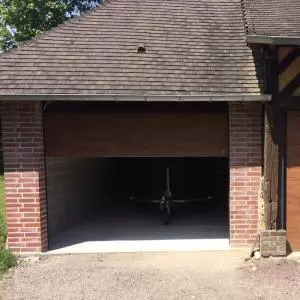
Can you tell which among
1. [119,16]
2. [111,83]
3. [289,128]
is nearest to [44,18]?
[119,16]

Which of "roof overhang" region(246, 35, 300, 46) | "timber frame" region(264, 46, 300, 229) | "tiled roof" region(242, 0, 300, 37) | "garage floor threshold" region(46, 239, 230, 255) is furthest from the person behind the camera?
"garage floor threshold" region(46, 239, 230, 255)

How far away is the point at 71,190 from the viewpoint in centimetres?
927

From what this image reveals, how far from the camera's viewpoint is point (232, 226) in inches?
287

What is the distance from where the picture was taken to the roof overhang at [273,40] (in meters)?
6.03

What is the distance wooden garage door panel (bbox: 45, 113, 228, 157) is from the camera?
24.3 ft

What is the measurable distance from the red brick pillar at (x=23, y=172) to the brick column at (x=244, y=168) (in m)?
3.20

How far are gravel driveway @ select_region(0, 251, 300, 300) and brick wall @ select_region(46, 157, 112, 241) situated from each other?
4.85 ft

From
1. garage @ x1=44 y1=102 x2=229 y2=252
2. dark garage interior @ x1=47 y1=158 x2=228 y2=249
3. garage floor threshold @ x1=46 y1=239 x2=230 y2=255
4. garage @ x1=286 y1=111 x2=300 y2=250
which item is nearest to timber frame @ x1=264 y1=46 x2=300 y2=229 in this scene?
garage @ x1=286 y1=111 x2=300 y2=250

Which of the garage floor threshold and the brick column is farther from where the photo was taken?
the garage floor threshold

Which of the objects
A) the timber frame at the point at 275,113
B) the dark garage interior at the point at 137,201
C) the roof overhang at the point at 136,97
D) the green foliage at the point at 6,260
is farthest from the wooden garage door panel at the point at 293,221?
the green foliage at the point at 6,260

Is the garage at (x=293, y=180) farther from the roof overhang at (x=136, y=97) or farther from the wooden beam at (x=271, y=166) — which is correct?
the roof overhang at (x=136, y=97)

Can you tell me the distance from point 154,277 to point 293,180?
2804mm

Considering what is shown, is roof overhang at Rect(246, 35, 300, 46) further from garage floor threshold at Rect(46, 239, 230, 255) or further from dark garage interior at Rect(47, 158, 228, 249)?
dark garage interior at Rect(47, 158, 228, 249)

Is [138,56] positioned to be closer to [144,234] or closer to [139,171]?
[144,234]
